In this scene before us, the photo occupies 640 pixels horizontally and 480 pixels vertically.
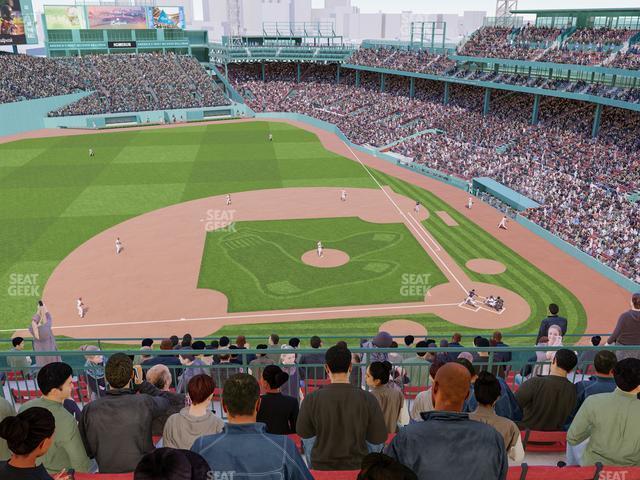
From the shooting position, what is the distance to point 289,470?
385cm

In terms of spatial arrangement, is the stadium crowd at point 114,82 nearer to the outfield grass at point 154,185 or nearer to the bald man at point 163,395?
the outfield grass at point 154,185

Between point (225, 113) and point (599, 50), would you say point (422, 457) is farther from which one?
point (225, 113)

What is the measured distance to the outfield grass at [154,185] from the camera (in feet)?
83.8

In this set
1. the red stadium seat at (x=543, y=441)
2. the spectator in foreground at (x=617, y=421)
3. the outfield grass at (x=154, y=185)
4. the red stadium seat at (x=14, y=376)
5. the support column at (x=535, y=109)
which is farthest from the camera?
the support column at (x=535, y=109)

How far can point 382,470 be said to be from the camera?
3.18 metres

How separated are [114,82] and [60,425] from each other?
77.9 meters

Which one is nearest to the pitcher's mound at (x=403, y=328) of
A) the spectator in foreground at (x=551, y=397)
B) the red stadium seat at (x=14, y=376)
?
the red stadium seat at (x=14, y=376)

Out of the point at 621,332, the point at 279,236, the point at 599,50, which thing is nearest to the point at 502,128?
the point at 599,50

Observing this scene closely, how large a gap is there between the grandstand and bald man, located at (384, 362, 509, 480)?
0.05 ft

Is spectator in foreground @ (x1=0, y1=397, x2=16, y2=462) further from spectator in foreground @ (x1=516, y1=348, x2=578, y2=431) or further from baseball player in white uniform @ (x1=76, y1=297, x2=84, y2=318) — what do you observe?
baseball player in white uniform @ (x1=76, y1=297, x2=84, y2=318)

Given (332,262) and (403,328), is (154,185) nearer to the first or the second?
(332,262)

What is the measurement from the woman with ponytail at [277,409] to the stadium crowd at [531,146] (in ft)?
81.9

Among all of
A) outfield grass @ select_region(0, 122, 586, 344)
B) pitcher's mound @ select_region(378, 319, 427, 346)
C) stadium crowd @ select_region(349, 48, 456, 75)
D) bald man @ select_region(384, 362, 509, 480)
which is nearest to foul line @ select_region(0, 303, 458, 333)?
outfield grass @ select_region(0, 122, 586, 344)

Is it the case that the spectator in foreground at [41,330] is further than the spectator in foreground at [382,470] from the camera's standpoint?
Yes
